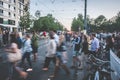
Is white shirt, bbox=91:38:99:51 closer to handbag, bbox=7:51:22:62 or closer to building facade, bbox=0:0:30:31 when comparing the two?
handbag, bbox=7:51:22:62

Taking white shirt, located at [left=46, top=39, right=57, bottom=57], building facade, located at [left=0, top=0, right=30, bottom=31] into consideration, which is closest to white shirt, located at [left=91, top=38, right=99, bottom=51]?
white shirt, located at [left=46, top=39, right=57, bottom=57]

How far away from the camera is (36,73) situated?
13117 mm

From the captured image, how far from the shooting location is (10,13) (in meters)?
98.7

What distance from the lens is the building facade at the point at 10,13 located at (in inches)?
3558

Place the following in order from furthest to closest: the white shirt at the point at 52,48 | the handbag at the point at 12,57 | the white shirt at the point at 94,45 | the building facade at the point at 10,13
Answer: the building facade at the point at 10,13, the white shirt at the point at 94,45, the white shirt at the point at 52,48, the handbag at the point at 12,57

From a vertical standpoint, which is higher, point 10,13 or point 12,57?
point 10,13

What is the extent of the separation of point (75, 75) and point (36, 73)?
1669 mm

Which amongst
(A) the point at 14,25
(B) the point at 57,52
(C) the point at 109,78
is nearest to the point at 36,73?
(B) the point at 57,52


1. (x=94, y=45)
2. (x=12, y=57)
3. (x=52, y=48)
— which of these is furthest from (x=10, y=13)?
(x=12, y=57)

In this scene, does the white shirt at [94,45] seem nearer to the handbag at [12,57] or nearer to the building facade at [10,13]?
the handbag at [12,57]

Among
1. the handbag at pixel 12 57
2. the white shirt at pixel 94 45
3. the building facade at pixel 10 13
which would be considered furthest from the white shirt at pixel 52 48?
the building facade at pixel 10 13

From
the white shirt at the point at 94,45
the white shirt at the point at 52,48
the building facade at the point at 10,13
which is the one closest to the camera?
the white shirt at the point at 52,48

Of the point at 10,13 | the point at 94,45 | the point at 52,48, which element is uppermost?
the point at 10,13

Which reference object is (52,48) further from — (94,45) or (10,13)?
(10,13)
